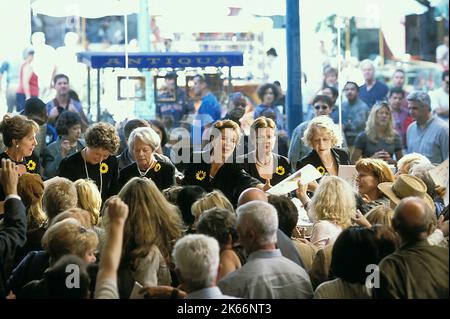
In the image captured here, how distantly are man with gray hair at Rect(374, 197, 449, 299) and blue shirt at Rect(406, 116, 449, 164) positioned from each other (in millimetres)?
5537

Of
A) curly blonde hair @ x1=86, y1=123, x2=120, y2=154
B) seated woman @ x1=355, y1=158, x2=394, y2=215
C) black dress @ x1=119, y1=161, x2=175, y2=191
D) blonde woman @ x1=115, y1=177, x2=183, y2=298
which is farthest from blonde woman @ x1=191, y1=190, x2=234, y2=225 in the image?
curly blonde hair @ x1=86, y1=123, x2=120, y2=154

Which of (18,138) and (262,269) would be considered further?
(18,138)

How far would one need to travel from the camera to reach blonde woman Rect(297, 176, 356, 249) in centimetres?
574

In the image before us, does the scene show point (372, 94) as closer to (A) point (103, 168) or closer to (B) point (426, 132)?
(B) point (426, 132)

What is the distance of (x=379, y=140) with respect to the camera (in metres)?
10.0

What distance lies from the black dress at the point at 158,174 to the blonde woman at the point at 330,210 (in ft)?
5.91

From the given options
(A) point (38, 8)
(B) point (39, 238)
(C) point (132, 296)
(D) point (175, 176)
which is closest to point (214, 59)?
(A) point (38, 8)

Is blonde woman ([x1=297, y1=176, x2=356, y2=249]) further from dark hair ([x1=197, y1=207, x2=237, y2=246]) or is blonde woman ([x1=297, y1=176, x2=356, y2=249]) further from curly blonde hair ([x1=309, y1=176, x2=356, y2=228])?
dark hair ([x1=197, y1=207, x2=237, y2=246])

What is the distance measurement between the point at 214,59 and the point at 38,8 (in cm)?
288

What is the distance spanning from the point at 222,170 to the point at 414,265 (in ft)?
10.4

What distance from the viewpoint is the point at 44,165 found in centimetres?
930

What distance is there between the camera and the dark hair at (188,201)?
6008 mm

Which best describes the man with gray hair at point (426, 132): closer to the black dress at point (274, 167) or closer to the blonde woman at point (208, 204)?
the black dress at point (274, 167)

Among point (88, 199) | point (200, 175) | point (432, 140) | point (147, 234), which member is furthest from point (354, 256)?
point (432, 140)
